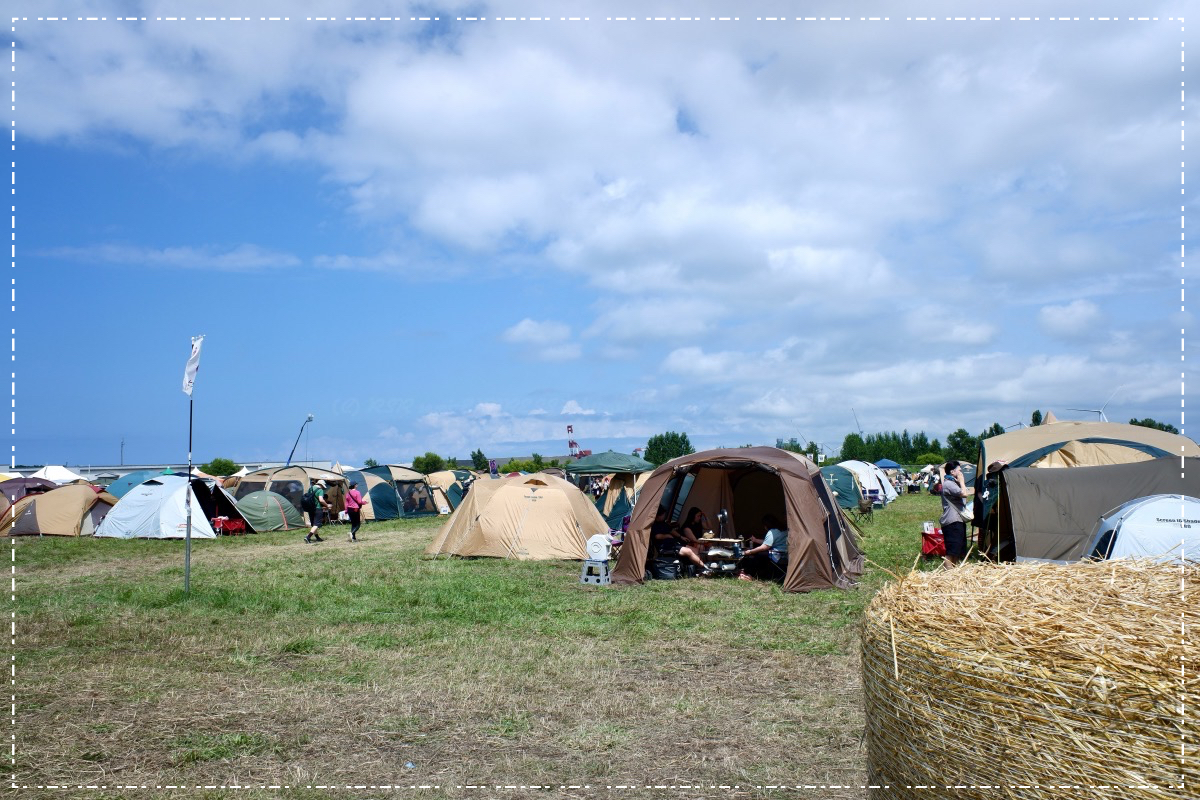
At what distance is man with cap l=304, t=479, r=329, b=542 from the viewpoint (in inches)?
857

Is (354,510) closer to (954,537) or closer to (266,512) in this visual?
(266,512)

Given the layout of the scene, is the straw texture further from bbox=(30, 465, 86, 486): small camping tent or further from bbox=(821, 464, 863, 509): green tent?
bbox=(30, 465, 86, 486): small camping tent

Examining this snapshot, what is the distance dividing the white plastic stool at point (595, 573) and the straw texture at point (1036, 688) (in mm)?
9958

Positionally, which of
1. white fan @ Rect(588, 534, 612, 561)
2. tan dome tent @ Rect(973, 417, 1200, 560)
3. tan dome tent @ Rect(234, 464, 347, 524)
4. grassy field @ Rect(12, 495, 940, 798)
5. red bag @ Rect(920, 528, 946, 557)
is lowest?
grassy field @ Rect(12, 495, 940, 798)

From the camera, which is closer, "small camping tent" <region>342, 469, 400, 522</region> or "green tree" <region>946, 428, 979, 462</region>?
"small camping tent" <region>342, 469, 400, 522</region>

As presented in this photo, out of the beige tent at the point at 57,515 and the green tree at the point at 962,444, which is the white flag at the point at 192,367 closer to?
the beige tent at the point at 57,515

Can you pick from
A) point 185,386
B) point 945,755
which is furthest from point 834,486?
point 945,755

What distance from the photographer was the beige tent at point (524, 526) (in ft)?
53.5

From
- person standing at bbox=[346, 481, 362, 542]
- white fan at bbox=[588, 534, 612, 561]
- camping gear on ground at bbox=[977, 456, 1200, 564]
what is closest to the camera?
camping gear on ground at bbox=[977, 456, 1200, 564]

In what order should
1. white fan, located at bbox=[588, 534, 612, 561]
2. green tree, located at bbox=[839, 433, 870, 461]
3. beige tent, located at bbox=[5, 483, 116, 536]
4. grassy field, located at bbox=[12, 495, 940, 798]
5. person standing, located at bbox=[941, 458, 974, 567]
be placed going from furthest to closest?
green tree, located at bbox=[839, 433, 870, 461], beige tent, located at bbox=[5, 483, 116, 536], white fan, located at bbox=[588, 534, 612, 561], person standing, located at bbox=[941, 458, 974, 567], grassy field, located at bbox=[12, 495, 940, 798]

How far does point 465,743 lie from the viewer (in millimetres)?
5660

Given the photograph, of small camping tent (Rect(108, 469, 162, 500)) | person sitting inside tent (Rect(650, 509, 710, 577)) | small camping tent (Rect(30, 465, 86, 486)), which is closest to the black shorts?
person sitting inside tent (Rect(650, 509, 710, 577))

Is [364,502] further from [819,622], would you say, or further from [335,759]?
[335,759]

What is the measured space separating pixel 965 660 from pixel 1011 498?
36.4 ft
